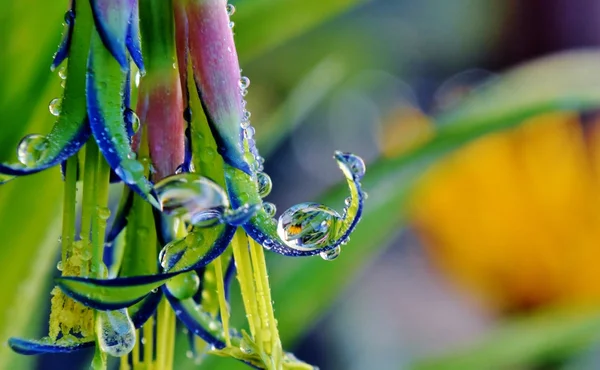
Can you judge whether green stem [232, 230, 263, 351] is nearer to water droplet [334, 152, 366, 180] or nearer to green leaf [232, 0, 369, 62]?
water droplet [334, 152, 366, 180]

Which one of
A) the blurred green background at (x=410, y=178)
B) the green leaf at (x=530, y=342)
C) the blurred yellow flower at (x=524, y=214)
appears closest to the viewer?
the blurred green background at (x=410, y=178)

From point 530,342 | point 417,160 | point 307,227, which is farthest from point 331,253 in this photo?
point 530,342

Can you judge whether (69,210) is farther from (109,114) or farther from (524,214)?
(524,214)

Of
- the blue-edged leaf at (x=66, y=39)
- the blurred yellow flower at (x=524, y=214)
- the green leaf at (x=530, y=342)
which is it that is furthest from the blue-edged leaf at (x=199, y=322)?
the blurred yellow flower at (x=524, y=214)

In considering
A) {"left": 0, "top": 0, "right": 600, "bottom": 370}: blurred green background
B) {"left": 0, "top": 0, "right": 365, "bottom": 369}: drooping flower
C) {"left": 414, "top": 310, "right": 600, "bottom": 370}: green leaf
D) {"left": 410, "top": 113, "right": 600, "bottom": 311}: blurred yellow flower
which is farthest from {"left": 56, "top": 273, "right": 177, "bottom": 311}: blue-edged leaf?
{"left": 410, "top": 113, "right": 600, "bottom": 311}: blurred yellow flower

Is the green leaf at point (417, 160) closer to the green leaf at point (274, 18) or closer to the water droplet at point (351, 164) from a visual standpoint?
the green leaf at point (274, 18)

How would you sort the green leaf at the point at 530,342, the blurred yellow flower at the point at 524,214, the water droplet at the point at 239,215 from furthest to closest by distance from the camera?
A: 1. the blurred yellow flower at the point at 524,214
2. the green leaf at the point at 530,342
3. the water droplet at the point at 239,215
